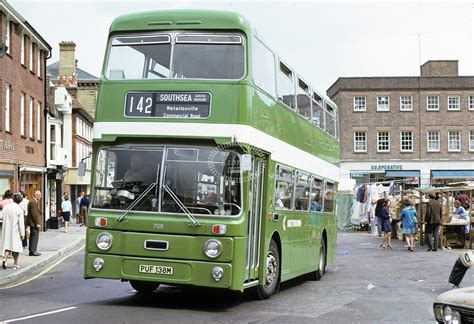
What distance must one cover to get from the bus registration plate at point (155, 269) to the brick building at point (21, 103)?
19.9 metres

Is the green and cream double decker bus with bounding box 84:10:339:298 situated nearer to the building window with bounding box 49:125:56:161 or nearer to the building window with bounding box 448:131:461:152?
the building window with bounding box 49:125:56:161

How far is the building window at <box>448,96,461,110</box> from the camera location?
203 ft

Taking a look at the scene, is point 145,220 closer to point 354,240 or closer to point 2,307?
point 2,307

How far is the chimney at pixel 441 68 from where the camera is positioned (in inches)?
2547

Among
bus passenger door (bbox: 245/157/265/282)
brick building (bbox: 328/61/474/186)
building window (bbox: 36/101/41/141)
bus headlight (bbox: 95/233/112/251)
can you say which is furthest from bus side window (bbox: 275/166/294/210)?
brick building (bbox: 328/61/474/186)

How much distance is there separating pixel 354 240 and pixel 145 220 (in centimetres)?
2264

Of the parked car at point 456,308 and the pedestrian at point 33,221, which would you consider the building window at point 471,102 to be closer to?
the pedestrian at point 33,221

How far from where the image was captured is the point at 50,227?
3812cm

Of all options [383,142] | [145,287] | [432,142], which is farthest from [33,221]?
[432,142]

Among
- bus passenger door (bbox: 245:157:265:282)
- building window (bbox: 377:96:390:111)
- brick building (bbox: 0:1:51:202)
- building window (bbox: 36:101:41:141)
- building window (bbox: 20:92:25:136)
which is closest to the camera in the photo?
bus passenger door (bbox: 245:157:265:282)

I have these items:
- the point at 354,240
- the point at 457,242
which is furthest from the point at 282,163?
the point at 354,240

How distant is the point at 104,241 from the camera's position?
1048 centimetres

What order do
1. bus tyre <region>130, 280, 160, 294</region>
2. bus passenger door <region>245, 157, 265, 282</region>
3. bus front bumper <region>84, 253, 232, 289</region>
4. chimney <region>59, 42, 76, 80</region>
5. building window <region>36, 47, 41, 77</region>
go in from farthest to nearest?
chimney <region>59, 42, 76, 80</region> < building window <region>36, 47, 41, 77</region> < bus tyre <region>130, 280, 160, 294</region> < bus passenger door <region>245, 157, 265, 282</region> < bus front bumper <region>84, 253, 232, 289</region>

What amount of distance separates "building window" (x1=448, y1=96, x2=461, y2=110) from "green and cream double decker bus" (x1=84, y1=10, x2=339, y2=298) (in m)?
53.6
